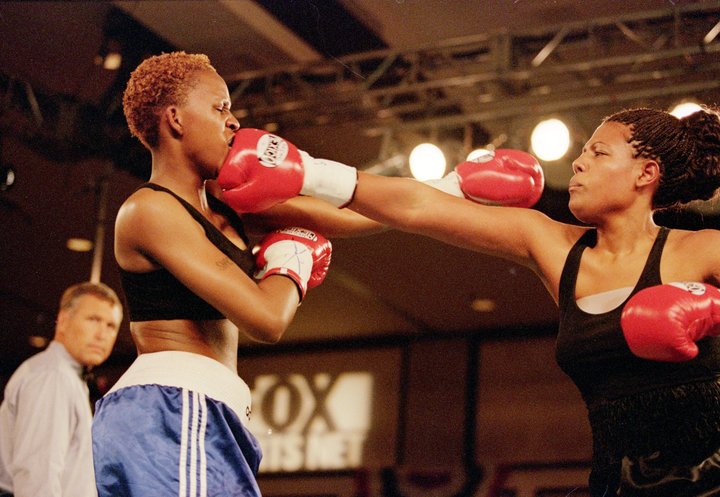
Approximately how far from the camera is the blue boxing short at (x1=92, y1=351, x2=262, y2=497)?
69.4 inches

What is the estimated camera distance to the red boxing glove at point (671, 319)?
164 centimetres

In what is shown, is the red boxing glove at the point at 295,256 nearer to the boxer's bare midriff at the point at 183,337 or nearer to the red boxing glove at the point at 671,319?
the boxer's bare midriff at the point at 183,337

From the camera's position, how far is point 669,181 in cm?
196

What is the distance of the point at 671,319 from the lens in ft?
5.33

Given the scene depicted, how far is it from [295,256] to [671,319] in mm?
742

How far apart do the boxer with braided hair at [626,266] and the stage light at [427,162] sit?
8.08 ft

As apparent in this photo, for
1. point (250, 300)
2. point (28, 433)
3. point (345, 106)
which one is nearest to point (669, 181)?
point (250, 300)

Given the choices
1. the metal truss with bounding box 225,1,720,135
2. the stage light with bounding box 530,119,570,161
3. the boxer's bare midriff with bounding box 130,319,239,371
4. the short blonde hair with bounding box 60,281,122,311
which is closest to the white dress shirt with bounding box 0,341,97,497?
the short blonde hair with bounding box 60,281,122,311

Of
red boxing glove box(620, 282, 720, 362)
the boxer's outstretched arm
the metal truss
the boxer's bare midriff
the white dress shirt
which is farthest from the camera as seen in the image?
the metal truss

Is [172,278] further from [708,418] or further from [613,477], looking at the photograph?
[708,418]

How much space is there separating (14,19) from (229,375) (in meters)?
3.24

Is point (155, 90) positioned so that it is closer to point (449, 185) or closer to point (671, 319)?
point (449, 185)

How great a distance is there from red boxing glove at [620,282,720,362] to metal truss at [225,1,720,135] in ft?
8.21

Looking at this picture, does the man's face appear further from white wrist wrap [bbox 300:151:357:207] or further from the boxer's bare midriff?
white wrist wrap [bbox 300:151:357:207]
